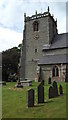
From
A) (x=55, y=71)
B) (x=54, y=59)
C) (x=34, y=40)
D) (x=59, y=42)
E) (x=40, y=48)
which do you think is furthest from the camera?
(x=34, y=40)

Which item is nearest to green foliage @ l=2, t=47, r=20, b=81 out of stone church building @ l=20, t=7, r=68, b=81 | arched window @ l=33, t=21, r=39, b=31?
stone church building @ l=20, t=7, r=68, b=81

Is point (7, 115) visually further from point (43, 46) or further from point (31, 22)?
point (31, 22)

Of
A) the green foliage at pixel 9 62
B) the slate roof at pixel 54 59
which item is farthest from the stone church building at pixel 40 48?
the green foliage at pixel 9 62

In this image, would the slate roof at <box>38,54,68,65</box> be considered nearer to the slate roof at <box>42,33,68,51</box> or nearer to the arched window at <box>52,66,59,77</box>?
the arched window at <box>52,66,59,77</box>

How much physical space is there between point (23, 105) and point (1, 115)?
2.01 metres

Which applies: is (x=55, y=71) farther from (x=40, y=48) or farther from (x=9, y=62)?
(x=9, y=62)

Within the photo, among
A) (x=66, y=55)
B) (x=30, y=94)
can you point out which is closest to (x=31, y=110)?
(x=30, y=94)

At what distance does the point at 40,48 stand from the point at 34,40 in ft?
8.13

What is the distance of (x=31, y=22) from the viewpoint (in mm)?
36562

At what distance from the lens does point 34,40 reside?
35.0 metres

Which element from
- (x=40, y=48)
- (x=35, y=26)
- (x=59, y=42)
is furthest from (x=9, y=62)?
(x=59, y=42)

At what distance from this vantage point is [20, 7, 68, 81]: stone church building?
2981 centimetres

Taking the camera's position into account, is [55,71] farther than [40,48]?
No

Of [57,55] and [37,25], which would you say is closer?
[57,55]
